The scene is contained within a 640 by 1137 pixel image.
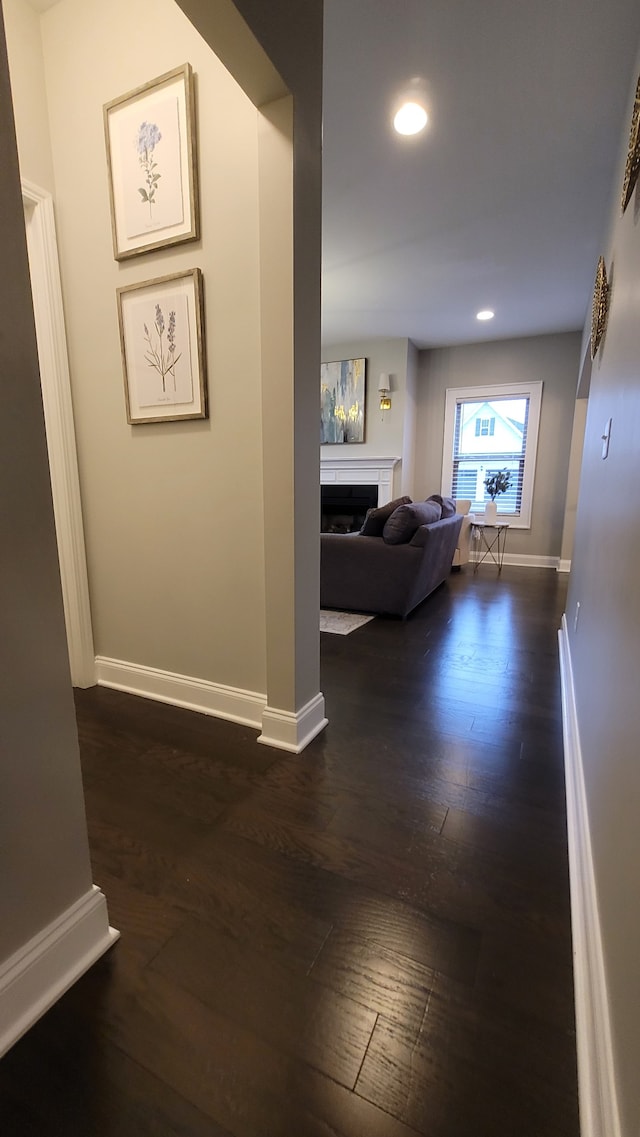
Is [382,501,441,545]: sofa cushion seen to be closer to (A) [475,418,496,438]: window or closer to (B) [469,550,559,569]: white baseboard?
(B) [469,550,559,569]: white baseboard

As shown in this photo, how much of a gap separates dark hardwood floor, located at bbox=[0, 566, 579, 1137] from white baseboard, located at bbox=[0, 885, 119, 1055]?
29 millimetres

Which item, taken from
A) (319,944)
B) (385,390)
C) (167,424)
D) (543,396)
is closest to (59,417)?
(167,424)

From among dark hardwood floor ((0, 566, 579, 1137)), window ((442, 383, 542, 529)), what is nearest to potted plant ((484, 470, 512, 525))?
window ((442, 383, 542, 529))

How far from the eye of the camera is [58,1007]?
0.92 metres

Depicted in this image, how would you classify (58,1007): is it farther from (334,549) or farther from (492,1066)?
(334,549)

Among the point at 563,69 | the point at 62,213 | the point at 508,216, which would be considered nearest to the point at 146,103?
the point at 62,213

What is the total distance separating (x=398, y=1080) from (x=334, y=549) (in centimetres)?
303

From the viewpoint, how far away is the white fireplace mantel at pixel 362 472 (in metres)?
5.98

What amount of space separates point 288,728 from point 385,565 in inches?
73.7

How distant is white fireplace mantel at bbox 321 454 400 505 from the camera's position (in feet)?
19.6

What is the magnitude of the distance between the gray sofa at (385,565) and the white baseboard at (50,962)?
9.02 ft

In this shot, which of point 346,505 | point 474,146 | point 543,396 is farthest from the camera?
point 346,505

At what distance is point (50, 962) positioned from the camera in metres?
0.93

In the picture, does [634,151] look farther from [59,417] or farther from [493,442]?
[493,442]
